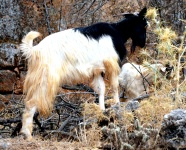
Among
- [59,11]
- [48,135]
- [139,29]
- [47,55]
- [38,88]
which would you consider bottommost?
[48,135]

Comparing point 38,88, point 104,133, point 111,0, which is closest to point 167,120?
point 104,133

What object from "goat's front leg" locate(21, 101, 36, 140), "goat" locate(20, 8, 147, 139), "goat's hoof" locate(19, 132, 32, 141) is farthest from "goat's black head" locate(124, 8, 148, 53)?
"goat's hoof" locate(19, 132, 32, 141)

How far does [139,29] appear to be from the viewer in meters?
7.28

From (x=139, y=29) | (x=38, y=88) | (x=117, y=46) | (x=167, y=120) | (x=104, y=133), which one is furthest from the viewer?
(x=139, y=29)

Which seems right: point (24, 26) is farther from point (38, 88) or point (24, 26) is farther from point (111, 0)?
point (38, 88)

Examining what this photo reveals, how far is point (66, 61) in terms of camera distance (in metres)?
6.09

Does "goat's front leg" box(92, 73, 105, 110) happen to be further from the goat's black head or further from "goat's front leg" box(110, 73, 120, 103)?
the goat's black head

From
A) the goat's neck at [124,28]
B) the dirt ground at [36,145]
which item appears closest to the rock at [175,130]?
the dirt ground at [36,145]

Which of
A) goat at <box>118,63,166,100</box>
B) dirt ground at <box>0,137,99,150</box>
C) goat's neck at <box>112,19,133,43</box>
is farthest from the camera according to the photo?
goat at <box>118,63,166,100</box>

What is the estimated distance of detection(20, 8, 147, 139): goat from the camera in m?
5.83

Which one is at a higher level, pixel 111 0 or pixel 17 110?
pixel 111 0

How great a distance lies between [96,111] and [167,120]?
125 cm

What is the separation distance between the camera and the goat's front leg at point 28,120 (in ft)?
18.7

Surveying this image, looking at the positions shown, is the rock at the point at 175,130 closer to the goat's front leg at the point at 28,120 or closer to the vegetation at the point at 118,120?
the vegetation at the point at 118,120
